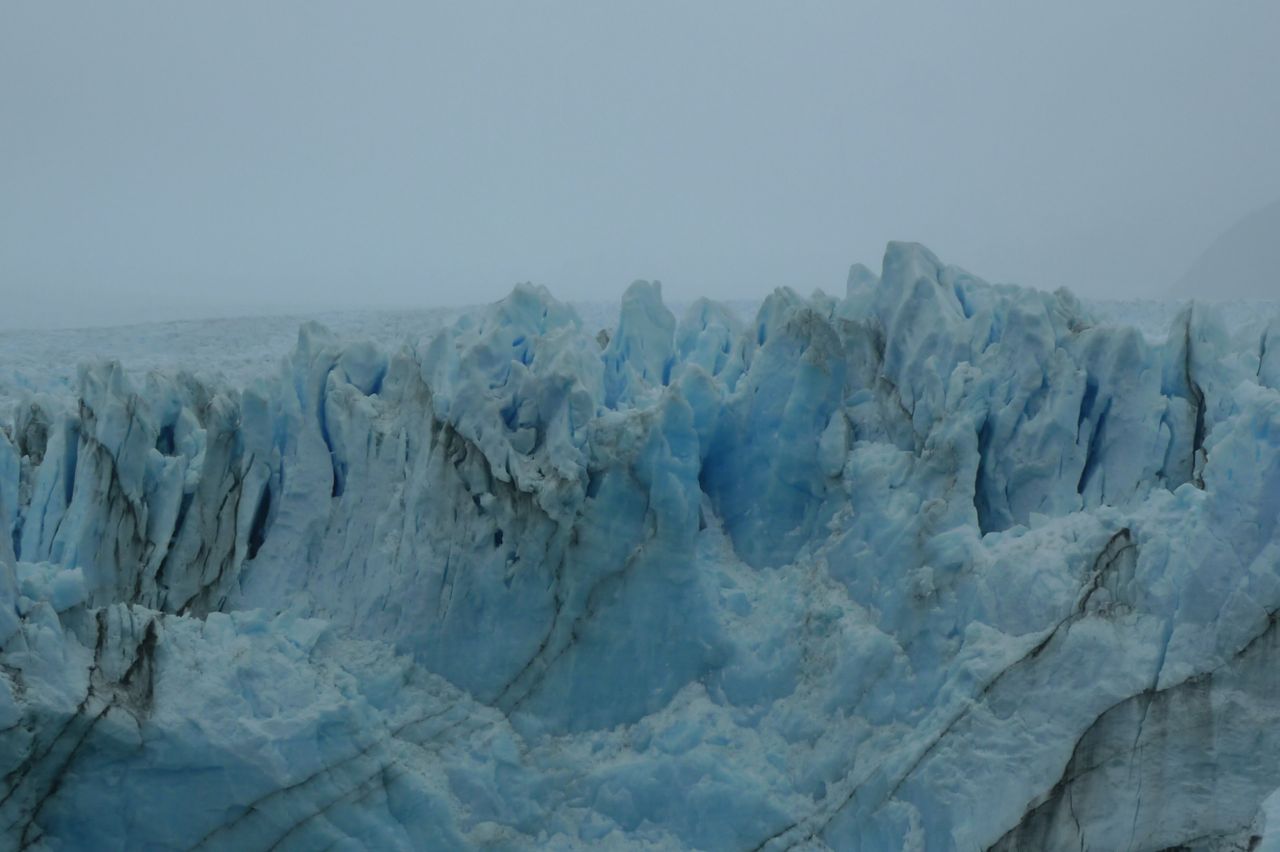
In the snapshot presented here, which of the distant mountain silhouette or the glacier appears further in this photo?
the distant mountain silhouette

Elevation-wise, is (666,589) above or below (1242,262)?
below

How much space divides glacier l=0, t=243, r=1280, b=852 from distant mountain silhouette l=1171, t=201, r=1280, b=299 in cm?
2209

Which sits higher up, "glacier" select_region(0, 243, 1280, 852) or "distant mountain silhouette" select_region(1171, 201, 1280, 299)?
"distant mountain silhouette" select_region(1171, 201, 1280, 299)

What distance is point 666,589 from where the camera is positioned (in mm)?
7500

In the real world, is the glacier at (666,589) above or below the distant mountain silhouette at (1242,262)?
below

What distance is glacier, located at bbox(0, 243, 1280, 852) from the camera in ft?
19.5

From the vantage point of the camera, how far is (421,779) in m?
6.83

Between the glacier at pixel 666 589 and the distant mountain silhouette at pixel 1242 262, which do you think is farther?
the distant mountain silhouette at pixel 1242 262

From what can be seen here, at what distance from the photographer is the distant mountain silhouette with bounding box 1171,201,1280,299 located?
27.2 m

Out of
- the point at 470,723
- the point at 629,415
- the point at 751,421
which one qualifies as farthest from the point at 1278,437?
the point at 470,723

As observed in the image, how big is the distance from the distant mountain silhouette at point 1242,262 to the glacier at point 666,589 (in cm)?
2209

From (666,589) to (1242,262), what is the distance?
2881 cm

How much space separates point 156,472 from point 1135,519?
24.8ft

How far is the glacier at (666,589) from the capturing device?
594cm
